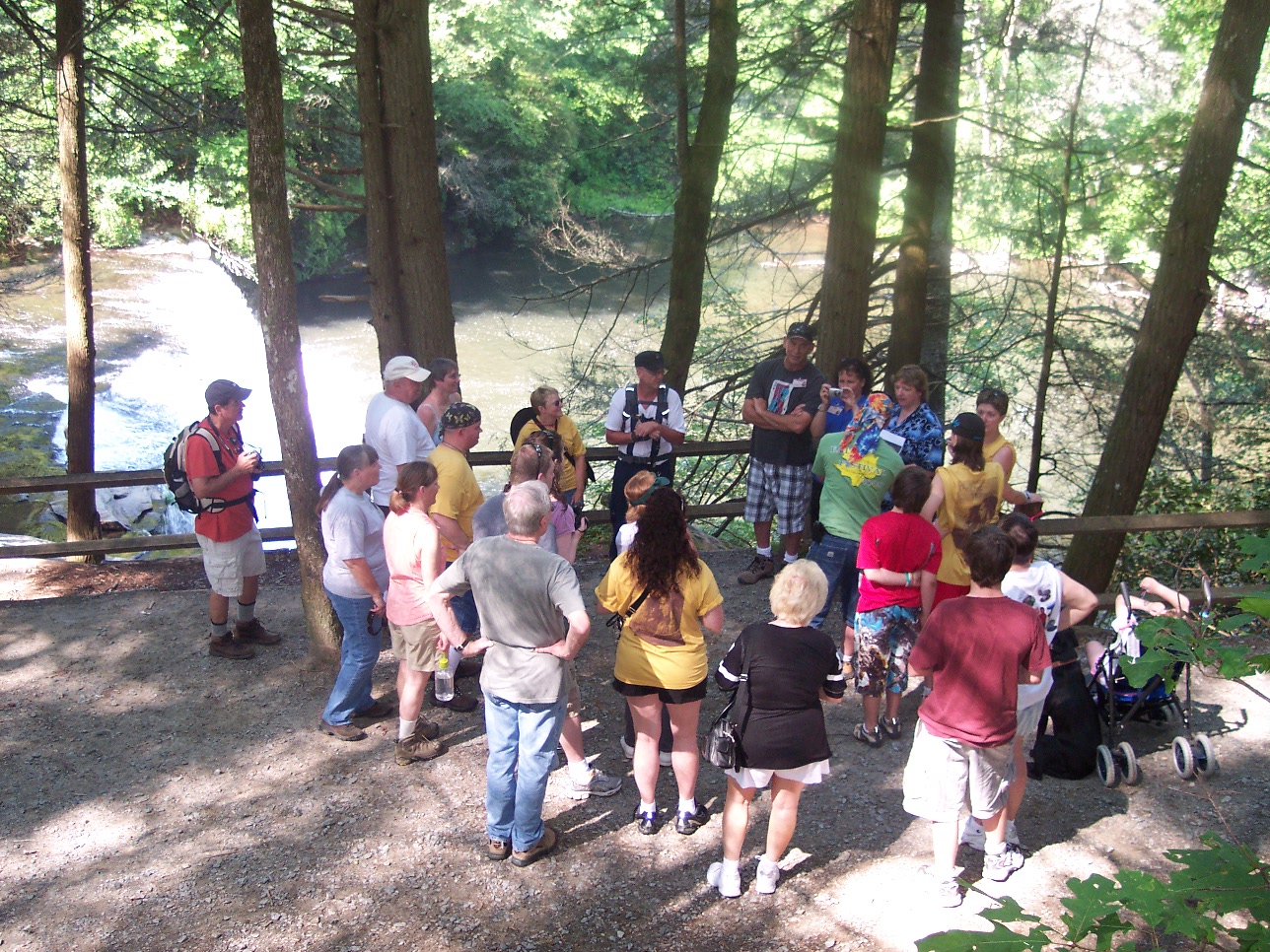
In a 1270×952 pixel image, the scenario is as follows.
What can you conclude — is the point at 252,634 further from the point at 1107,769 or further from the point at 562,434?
the point at 1107,769

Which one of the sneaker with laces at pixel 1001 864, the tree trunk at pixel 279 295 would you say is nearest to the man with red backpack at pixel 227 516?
the tree trunk at pixel 279 295

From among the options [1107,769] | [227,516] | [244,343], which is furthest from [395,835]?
[244,343]

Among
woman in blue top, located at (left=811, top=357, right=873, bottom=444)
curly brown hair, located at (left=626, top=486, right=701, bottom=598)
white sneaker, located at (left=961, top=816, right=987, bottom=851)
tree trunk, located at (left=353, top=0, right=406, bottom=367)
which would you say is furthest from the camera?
tree trunk, located at (left=353, top=0, right=406, bottom=367)

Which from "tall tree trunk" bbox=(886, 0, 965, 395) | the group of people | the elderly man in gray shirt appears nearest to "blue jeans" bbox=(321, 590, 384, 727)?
the group of people

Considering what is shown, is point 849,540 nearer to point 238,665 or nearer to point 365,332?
point 238,665

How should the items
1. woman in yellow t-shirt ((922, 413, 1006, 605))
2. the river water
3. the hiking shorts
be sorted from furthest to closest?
1. the river water
2. the hiking shorts
3. woman in yellow t-shirt ((922, 413, 1006, 605))

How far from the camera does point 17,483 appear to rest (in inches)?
277

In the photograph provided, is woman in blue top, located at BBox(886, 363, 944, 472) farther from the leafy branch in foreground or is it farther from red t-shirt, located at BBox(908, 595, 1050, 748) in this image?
the leafy branch in foreground

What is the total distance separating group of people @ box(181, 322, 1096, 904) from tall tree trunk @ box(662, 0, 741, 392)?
10.8ft

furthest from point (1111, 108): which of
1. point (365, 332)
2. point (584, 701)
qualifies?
point (365, 332)

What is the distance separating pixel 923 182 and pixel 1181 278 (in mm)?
2844

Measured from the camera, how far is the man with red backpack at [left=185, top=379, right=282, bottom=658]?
17.3 ft

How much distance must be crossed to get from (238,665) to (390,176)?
3456 millimetres

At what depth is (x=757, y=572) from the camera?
6.95 meters
